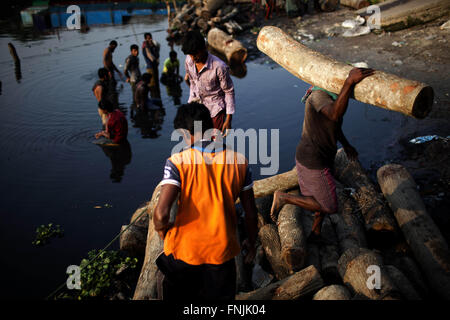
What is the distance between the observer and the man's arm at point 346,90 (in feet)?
8.84

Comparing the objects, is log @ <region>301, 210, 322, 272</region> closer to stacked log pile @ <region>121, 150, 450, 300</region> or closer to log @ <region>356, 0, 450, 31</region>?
stacked log pile @ <region>121, 150, 450, 300</region>

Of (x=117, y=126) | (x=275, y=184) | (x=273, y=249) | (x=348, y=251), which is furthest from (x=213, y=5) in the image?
(x=348, y=251)

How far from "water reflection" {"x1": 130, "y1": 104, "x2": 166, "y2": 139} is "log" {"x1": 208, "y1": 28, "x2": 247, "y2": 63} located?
5.25m

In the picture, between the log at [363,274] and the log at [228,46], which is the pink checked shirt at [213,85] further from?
the log at [228,46]

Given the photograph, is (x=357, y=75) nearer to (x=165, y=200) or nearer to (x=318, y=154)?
(x=318, y=154)

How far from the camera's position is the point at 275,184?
14.4 feet

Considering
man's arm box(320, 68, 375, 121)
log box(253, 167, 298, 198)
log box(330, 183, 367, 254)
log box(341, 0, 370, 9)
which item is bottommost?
log box(330, 183, 367, 254)

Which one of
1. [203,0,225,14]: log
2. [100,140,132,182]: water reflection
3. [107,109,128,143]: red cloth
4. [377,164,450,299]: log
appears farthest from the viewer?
[203,0,225,14]: log

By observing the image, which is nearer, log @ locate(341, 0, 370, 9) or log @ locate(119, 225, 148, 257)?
log @ locate(119, 225, 148, 257)

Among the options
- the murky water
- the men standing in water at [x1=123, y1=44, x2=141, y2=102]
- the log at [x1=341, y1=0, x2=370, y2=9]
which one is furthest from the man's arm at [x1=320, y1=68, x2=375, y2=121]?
the log at [x1=341, y1=0, x2=370, y2=9]

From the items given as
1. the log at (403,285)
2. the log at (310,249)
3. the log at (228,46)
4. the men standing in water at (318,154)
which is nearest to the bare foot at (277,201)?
the men standing in water at (318,154)

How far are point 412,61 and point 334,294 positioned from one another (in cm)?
837

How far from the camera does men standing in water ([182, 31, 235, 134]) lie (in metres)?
4.43
